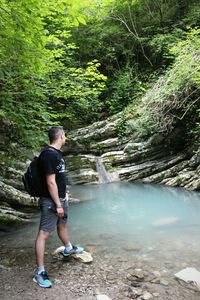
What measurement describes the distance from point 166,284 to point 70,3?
3696 mm

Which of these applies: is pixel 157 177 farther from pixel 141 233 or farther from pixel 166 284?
pixel 166 284

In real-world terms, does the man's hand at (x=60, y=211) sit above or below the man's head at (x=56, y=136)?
below

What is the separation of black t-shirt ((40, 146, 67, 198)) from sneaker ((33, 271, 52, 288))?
3.03 feet

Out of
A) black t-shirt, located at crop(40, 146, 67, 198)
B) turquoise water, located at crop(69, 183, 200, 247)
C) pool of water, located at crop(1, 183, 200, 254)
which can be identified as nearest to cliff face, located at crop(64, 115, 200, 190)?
turquoise water, located at crop(69, 183, 200, 247)

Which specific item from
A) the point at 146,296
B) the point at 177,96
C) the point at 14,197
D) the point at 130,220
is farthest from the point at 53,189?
the point at 177,96

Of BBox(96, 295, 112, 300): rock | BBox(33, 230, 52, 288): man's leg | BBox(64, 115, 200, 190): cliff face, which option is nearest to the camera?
BBox(96, 295, 112, 300): rock

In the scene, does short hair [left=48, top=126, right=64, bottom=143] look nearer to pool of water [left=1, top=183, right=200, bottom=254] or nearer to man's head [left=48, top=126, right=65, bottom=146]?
man's head [left=48, top=126, right=65, bottom=146]

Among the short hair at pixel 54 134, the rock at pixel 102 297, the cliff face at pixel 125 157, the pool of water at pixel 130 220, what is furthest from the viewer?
the cliff face at pixel 125 157

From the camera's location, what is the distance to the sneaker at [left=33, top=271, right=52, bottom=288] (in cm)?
340

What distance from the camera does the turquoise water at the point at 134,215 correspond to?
5.72 metres

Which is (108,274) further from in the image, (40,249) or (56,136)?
(56,136)

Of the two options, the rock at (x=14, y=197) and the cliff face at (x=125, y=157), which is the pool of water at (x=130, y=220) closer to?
the rock at (x=14, y=197)

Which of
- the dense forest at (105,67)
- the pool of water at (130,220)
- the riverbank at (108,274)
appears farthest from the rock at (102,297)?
the dense forest at (105,67)

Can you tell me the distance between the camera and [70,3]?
13.0 ft
